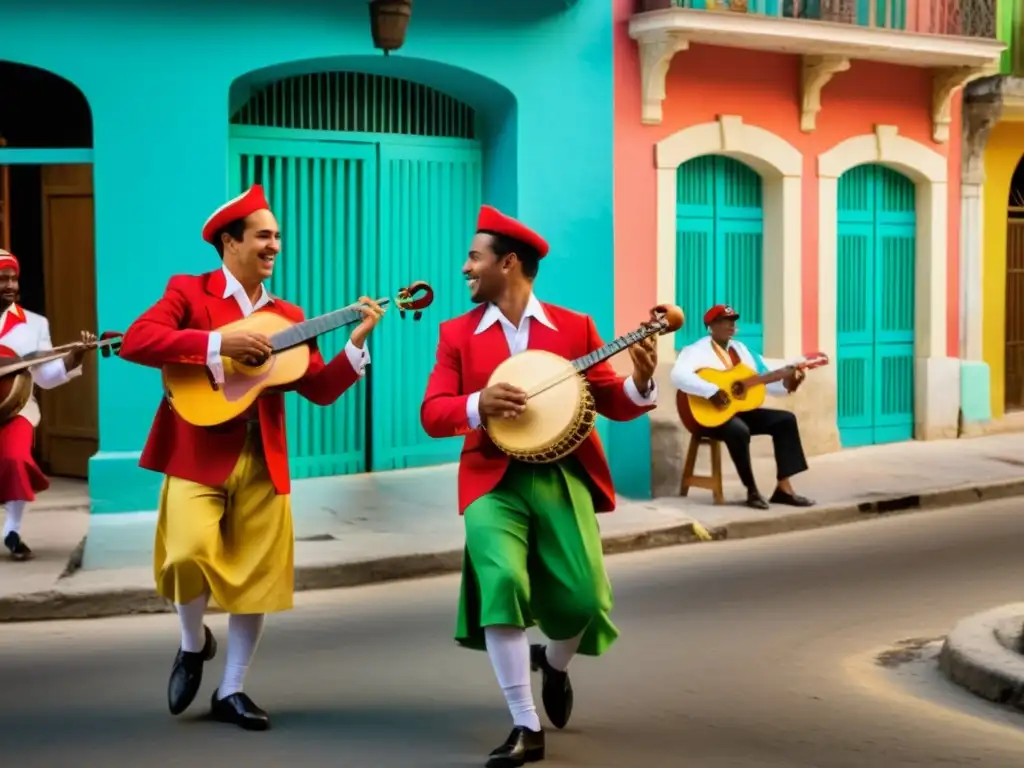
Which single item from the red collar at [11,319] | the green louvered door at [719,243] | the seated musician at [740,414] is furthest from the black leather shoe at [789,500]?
the red collar at [11,319]

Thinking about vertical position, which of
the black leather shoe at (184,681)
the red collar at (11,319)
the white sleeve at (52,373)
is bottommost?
the black leather shoe at (184,681)

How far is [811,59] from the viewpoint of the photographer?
52.2 ft

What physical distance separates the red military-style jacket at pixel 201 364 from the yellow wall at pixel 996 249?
1284 centimetres

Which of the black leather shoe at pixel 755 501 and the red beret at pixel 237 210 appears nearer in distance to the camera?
the red beret at pixel 237 210

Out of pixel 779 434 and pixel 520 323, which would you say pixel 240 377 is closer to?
pixel 520 323

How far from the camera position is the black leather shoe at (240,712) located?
20.8 ft

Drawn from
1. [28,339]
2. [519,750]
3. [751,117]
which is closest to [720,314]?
[751,117]

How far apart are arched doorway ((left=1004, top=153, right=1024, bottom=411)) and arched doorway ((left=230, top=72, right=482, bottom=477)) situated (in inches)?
272

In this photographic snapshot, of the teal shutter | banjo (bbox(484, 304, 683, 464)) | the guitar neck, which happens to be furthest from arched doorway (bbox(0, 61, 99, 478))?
banjo (bbox(484, 304, 683, 464))

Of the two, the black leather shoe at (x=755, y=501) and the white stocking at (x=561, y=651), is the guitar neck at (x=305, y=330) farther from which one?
the black leather shoe at (x=755, y=501)

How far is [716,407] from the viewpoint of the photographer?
41.4 ft

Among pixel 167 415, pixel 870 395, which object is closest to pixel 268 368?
pixel 167 415

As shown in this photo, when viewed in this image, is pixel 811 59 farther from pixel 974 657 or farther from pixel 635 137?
pixel 974 657

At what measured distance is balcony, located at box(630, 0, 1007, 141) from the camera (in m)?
14.5
